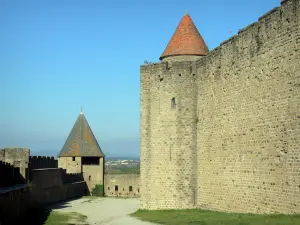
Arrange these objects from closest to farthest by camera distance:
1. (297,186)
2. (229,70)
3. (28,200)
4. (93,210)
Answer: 1. (297,186)
2. (229,70)
3. (28,200)
4. (93,210)

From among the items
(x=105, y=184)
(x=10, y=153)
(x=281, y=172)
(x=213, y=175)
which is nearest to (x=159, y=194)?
(x=213, y=175)

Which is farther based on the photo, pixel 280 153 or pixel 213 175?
pixel 213 175

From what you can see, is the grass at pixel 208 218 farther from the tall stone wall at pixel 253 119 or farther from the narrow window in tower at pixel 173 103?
the narrow window in tower at pixel 173 103

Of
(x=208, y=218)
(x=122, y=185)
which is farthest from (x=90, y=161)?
(x=208, y=218)

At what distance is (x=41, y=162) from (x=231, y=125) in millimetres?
20724

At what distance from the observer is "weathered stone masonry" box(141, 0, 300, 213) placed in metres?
16.8

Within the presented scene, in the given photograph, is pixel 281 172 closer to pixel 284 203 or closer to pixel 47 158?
pixel 284 203

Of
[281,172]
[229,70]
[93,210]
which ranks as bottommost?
[93,210]

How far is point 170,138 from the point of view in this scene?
24891mm

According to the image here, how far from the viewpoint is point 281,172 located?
17078mm

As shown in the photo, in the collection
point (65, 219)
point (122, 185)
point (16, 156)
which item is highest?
point (16, 156)

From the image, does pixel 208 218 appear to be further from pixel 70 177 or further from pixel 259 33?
pixel 70 177

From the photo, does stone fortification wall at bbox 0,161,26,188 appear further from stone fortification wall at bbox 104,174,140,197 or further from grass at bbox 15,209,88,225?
stone fortification wall at bbox 104,174,140,197

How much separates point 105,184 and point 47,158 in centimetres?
693
